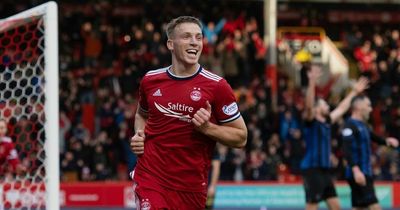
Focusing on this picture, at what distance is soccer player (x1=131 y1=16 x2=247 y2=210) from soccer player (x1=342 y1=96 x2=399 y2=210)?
5039 millimetres

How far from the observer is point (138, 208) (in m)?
5.93

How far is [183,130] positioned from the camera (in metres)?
5.87

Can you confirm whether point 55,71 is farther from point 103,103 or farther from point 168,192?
point 103,103

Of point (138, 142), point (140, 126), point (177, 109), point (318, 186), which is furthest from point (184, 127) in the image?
point (318, 186)

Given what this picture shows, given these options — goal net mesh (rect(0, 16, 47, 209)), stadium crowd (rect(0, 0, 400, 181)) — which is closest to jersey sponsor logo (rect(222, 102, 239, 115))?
goal net mesh (rect(0, 16, 47, 209))

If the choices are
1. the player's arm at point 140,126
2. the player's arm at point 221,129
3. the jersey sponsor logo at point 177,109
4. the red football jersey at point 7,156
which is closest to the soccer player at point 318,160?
the red football jersey at point 7,156

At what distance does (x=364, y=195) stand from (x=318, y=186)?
3.07ft

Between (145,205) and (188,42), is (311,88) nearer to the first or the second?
(188,42)

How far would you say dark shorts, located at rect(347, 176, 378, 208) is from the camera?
34.8ft

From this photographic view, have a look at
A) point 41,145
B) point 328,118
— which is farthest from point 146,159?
point 328,118

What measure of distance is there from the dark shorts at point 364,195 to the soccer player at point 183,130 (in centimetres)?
508

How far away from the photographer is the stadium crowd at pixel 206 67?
20.8 metres

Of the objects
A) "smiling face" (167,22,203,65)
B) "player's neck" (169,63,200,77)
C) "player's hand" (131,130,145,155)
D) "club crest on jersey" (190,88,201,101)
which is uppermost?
"smiling face" (167,22,203,65)

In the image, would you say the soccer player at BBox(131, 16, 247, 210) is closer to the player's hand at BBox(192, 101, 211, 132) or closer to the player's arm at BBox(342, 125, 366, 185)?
the player's hand at BBox(192, 101, 211, 132)
